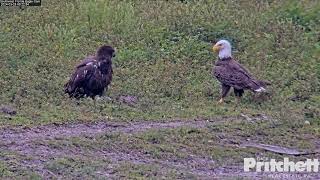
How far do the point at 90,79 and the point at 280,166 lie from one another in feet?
14.4

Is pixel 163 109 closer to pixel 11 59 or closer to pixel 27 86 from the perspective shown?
pixel 27 86

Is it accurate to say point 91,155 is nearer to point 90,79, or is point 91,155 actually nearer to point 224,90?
point 90,79

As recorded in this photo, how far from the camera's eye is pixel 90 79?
14039mm

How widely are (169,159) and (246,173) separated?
0.95m

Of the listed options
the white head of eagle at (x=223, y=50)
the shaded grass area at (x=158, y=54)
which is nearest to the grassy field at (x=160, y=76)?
the shaded grass area at (x=158, y=54)

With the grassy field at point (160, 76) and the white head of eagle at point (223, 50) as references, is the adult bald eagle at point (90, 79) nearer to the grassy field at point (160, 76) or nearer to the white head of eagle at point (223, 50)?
the grassy field at point (160, 76)

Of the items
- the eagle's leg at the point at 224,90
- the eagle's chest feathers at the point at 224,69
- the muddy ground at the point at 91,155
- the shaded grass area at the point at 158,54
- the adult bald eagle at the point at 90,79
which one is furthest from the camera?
the eagle's chest feathers at the point at 224,69

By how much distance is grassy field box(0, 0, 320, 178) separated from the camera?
10820 millimetres

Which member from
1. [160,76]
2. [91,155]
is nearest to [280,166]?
[91,155]

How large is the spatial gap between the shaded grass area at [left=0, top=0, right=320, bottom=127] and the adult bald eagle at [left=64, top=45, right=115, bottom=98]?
0.27 m

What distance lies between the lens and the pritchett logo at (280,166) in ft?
34.3

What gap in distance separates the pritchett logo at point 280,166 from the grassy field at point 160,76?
236 mm

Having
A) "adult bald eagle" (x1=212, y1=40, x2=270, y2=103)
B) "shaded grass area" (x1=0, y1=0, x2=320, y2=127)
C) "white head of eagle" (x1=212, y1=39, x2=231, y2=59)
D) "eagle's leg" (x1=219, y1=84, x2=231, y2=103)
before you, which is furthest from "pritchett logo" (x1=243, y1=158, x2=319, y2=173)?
"white head of eagle" (x1=212, y1=39, x2=231, y2=59)

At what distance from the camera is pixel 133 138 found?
1127 centimetres
